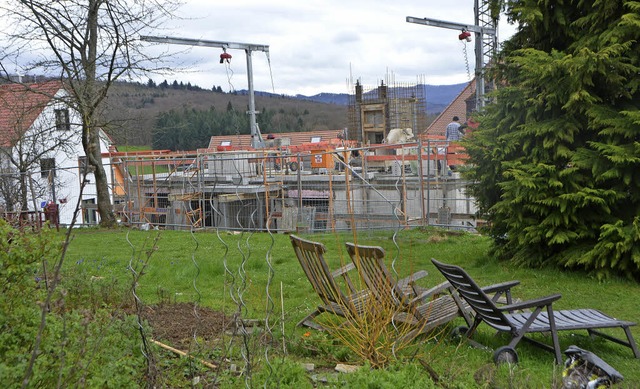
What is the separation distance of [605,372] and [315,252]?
239cm

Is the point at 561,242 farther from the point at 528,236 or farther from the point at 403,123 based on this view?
the point at 403,123

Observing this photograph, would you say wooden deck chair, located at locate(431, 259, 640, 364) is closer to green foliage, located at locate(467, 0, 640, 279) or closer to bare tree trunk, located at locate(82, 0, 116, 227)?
green foliage, located at locate(467, 0, 640, 279)

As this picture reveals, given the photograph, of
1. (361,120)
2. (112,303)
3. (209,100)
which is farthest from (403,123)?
(112,303)

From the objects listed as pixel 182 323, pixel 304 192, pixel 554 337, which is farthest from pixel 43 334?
pixel 304 192

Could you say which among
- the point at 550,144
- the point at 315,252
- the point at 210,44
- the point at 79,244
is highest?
the point at 210,44

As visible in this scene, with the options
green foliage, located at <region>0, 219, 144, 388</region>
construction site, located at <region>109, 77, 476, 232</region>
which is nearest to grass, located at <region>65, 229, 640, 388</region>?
green foliage, located at <region>0, 219, 144, 388</region>

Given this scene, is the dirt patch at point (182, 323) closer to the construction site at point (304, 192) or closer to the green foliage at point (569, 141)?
the construction site at point (304, 192)

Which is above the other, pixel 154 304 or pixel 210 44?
pixel 210 44

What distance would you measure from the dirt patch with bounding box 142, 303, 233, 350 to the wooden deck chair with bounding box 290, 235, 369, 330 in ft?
2.74

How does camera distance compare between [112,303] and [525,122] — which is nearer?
[112,303]

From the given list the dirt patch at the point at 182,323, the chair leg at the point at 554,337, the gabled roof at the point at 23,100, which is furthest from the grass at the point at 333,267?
the gabled roof at the point at 23,100

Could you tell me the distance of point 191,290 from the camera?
345 inches

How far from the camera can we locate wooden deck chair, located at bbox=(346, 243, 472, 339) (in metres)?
5.40

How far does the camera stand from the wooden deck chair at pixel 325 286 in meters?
5.60
